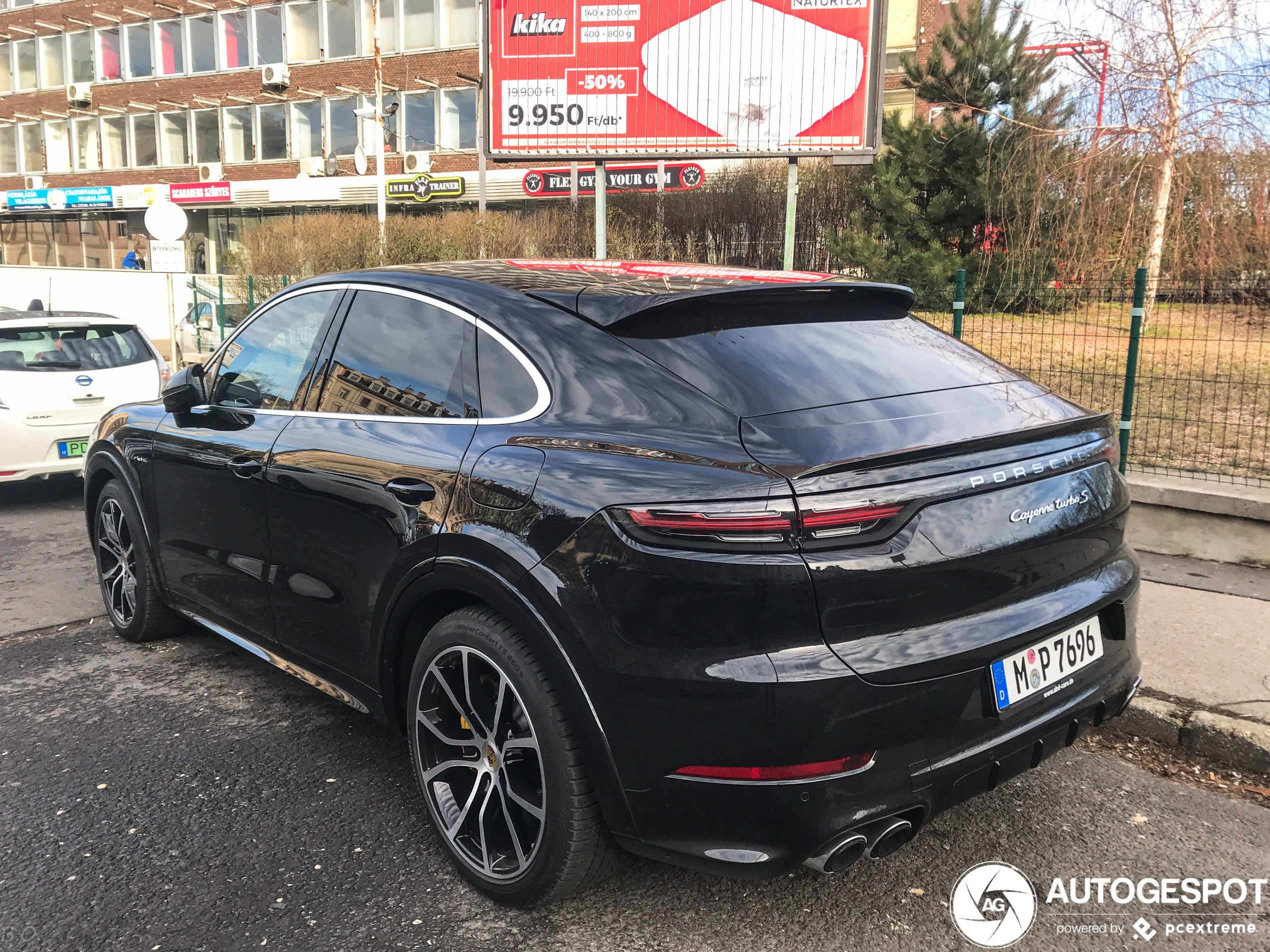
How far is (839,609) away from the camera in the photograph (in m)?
2.12

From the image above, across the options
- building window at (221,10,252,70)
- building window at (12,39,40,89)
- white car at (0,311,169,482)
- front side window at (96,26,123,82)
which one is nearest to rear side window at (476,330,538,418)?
white car at (0,311,169,482)

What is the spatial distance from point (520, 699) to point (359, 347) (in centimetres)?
146

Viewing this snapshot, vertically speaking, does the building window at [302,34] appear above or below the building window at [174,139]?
above

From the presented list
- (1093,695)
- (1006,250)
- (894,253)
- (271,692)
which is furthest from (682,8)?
(1093,695)

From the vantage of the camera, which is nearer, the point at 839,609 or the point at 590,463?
the point at 839,609

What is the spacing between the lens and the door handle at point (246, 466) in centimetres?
346

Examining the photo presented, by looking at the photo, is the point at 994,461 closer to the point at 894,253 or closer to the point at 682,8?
the point at 682,8

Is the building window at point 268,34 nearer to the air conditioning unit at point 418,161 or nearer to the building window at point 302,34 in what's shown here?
the building window at point 302,34

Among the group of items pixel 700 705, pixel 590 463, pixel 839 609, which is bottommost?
pixel 700 705

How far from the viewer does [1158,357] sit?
6.05m

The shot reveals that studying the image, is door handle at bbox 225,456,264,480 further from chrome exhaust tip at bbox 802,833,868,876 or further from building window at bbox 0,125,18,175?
building window at bbox 0,125,18,175

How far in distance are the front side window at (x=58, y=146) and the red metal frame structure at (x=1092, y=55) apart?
4751 centimetres

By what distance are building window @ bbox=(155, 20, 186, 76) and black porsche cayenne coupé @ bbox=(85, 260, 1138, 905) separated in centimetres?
4580

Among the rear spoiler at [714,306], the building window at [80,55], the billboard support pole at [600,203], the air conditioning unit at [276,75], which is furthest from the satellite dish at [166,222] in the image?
the building window at [80,55]
